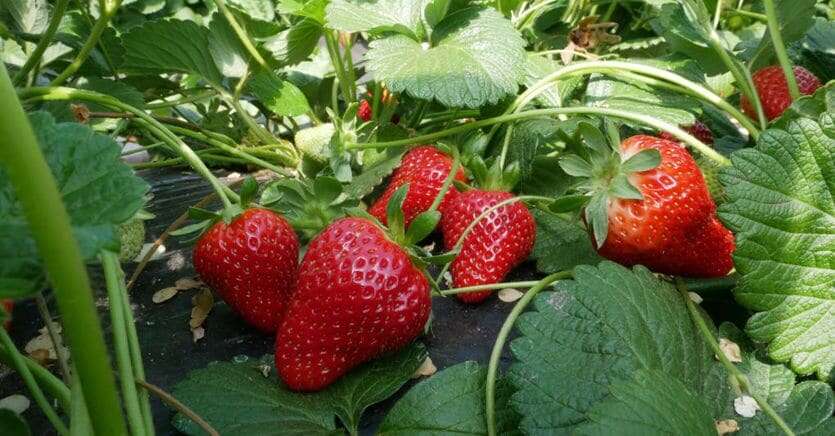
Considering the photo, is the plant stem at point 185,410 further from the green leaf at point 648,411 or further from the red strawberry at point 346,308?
the green leaf at point 648,411

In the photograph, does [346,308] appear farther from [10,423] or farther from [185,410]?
[10,423]

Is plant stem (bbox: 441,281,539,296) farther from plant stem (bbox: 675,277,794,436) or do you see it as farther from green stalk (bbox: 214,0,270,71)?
green stalk (bbox: 214,0,270,71)

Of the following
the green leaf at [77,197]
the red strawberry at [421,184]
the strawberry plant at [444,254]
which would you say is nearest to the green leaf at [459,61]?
the strawberry plant at [444,254]

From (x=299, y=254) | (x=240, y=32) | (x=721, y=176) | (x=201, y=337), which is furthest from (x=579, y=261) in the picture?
(x=240, y=32)

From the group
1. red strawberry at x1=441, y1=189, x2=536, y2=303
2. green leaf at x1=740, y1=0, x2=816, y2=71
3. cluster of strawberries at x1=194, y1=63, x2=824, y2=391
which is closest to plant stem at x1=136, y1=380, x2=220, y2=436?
cluster of strawberries at x1=194, y1=63, x2=824, y2=391

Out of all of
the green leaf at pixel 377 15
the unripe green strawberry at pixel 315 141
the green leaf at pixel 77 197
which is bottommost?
the unripe green strawberry at pixel 315 141

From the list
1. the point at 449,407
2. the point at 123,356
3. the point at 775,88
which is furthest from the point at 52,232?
the point at 775,88
